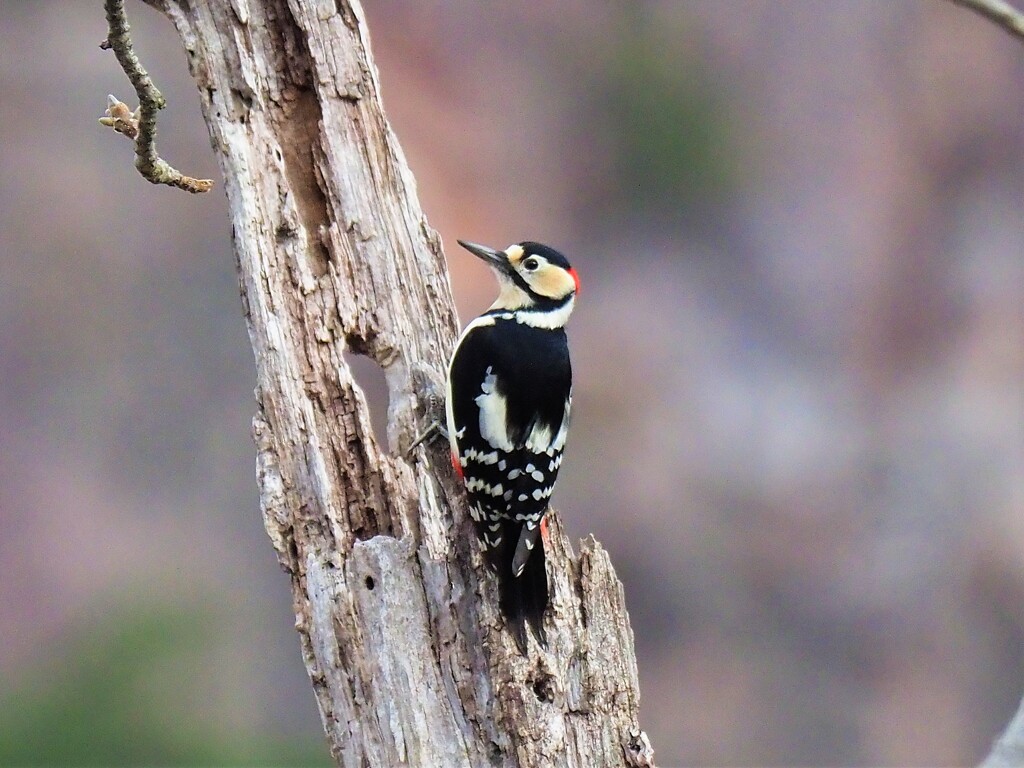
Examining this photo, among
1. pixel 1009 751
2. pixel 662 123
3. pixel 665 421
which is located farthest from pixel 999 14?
pixel 662 123

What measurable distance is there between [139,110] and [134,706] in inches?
347

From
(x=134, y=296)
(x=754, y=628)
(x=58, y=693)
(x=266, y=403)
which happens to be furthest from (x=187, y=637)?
(x=266, y=403)

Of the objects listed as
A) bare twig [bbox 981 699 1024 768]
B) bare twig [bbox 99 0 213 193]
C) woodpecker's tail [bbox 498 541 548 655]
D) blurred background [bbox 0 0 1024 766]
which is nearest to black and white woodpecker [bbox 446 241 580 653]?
woodpecker's tail [bbox 498 541 548 655]

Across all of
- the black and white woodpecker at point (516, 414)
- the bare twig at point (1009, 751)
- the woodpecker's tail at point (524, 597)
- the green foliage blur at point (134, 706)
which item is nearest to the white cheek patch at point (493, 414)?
the black and white woodpecker at point (516, 414)

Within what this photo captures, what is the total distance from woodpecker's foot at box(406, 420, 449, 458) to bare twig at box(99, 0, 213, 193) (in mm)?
967

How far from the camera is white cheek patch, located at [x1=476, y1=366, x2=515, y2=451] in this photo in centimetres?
343

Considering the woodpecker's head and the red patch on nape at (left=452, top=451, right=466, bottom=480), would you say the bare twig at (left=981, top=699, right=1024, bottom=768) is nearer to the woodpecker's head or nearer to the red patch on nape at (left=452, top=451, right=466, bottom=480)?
the red patch on nape at (left=452, top=451, right=466, bottom=480)

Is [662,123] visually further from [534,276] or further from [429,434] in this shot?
[429,434]

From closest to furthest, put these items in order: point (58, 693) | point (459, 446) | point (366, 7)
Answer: point (459, 446) < point (58, 693) < point (366, 7)

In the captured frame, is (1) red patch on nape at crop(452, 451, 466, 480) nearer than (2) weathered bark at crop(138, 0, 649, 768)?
No

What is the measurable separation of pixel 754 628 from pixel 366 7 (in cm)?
743

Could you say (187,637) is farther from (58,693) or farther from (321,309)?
(321,309)

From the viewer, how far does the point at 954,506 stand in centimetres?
1145

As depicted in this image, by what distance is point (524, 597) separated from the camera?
3.20m
